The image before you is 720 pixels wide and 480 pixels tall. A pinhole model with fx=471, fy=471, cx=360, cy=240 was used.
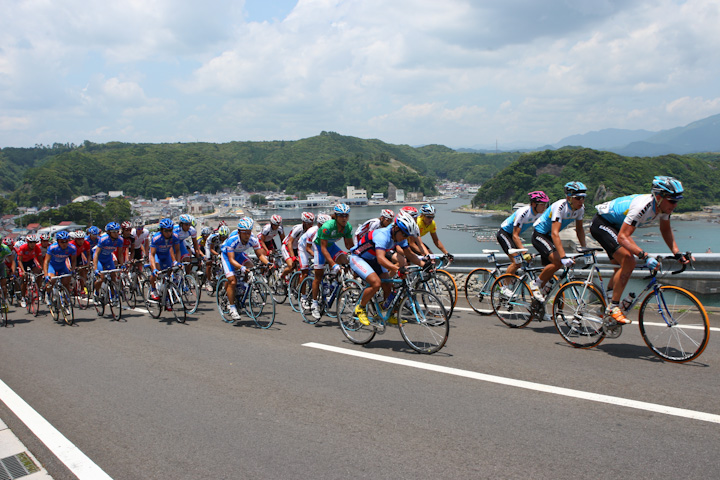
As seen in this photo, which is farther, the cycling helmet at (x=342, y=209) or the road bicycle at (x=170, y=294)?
the road bicycle at (x=170, y=294)

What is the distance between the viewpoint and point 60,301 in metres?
10.4

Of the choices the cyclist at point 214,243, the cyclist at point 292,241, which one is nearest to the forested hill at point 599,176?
the cyclist at point 214,243

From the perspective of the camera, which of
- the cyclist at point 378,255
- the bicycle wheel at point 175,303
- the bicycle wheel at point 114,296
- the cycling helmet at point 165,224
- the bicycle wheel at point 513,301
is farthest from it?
the bicycle wheel at point 114,296

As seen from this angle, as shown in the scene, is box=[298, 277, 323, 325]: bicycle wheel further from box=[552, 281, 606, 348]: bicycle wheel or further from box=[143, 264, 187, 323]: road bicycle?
box=[552, 281, 606, 348]: bicycle wheel

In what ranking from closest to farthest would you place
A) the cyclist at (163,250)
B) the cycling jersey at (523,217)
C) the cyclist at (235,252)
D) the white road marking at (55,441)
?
the white road marking at (55,441) < the cycling jersey at (523,217) < the cyclist at (235,252) < the cyclist at (163,250)

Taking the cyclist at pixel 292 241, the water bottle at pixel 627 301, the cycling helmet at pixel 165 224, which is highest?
the cycling helmet at pixel 165 224

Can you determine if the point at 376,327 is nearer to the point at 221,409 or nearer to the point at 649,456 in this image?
the point at 221,409

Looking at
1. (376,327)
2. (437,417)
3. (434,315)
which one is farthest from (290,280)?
(437,417)

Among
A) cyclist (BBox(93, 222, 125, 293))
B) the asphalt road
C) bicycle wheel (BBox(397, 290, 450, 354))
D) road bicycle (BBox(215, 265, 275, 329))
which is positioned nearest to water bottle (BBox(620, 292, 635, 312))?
the asphalt road

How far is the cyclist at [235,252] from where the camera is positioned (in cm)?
857

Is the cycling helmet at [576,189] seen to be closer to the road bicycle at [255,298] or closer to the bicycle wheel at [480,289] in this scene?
the bicycle wheel at [480,289]

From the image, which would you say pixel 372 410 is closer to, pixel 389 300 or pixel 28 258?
pixel 389 300

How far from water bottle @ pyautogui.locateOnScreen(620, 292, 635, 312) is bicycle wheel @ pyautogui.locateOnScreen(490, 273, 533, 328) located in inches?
63.5

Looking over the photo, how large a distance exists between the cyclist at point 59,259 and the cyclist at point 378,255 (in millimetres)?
7442
